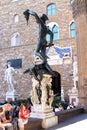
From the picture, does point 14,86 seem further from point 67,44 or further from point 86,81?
point 86,81

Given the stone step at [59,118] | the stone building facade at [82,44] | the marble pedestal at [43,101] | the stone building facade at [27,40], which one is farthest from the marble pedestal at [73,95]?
the marble pedestal at [43,101]

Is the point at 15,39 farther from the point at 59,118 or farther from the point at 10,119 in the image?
the point at 10,119

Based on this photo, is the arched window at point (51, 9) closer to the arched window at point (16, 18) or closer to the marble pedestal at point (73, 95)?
the arched window at point (16, 18)

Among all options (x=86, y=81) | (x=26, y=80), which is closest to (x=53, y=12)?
(x=26, y=80)

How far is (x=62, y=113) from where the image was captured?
6.95 meters

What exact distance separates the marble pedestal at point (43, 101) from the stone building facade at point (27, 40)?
37.1 feet

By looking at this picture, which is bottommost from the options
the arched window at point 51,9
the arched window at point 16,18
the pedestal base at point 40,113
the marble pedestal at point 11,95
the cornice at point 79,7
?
the marble pedestal at point 11,95

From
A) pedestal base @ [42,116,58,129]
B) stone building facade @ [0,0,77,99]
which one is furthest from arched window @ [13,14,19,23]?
pedestal base @ [42,116,58,129]

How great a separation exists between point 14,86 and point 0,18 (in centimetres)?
630

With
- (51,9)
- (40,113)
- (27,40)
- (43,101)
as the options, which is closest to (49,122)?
(40,113)

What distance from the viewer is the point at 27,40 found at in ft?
65.6

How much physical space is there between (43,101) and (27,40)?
1431 centimetres

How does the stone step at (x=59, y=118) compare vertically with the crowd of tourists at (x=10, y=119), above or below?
below

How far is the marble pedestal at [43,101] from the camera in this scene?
5.99 metres
